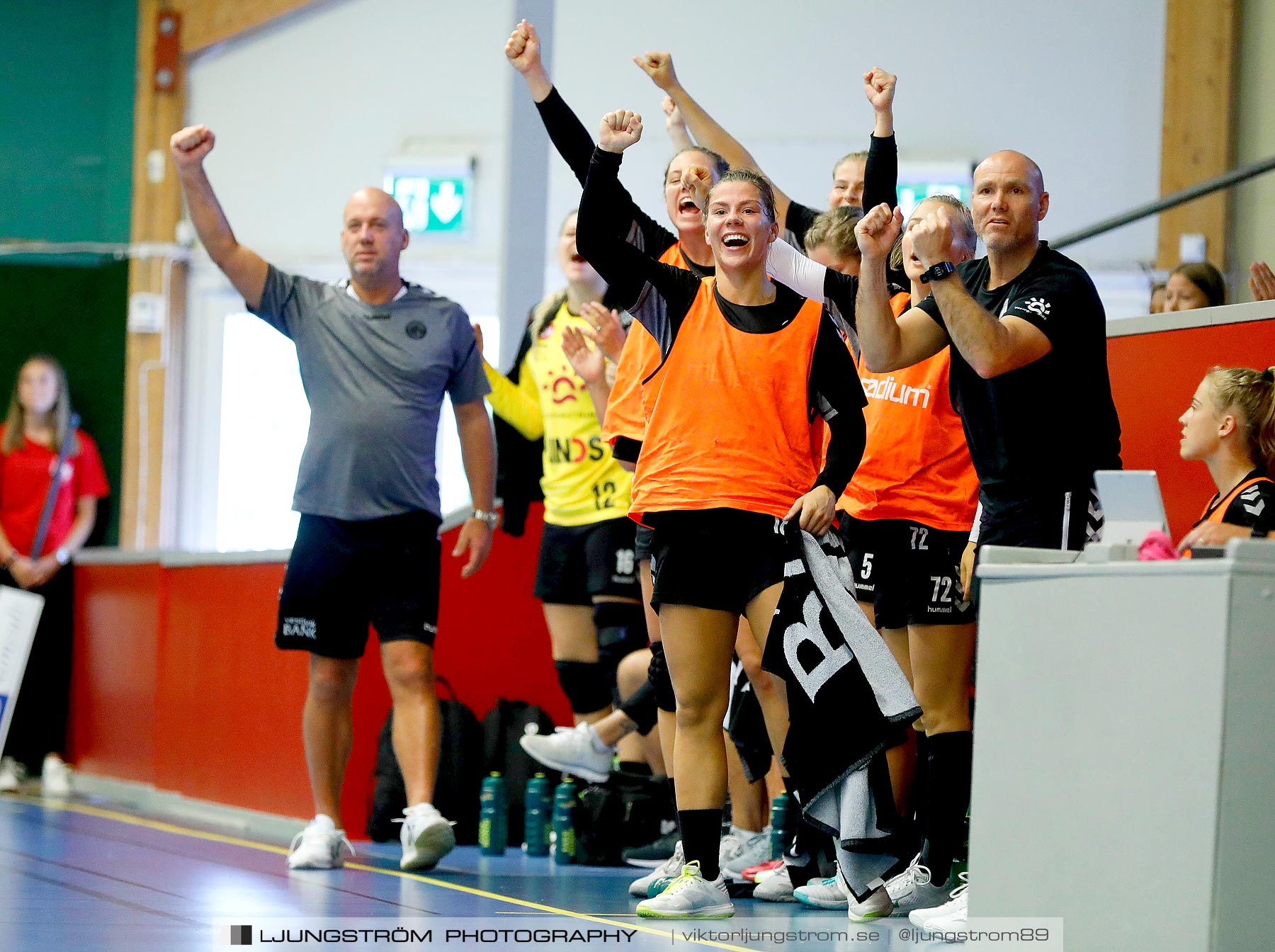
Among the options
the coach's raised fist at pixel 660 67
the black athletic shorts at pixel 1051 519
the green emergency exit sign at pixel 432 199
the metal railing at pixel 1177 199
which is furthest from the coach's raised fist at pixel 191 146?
the green emergency exit sign at pixel 432 199

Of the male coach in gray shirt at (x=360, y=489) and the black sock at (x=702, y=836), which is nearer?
the black sock at (x=702, y=836)

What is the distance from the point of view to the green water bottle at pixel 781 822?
3893 mm

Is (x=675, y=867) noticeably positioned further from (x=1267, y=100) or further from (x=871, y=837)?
(x=1267, y=100)

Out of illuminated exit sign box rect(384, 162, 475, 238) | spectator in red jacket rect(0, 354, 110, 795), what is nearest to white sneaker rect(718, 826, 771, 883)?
spectator in red jacket rect(0, 354, 110, 795)

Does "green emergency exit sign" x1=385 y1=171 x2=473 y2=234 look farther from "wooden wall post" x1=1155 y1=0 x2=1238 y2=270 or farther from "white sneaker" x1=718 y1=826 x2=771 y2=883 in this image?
"white sneaker" x1=718 y1=826 x2=771 y2=883

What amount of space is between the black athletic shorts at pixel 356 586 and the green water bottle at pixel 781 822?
3.20ft

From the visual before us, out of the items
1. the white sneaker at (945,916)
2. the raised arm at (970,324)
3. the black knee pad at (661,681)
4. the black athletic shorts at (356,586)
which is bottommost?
the white sneaker at (945,916)

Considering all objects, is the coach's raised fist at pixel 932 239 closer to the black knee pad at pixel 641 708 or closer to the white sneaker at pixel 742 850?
the white sneaker at pixel 742 850

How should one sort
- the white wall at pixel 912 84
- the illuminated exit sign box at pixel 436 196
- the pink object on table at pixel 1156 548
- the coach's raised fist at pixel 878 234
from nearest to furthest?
1. the pink object on table at pixel 1156 548
2. the coach's raised fist at pixel 878 234
3. the white wall at pixel 912 84
4. the illuminated exit sign box at pixel 436 196

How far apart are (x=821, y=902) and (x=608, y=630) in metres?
1.44

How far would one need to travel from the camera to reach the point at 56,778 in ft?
21.1

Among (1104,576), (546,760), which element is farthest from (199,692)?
(1104,576)

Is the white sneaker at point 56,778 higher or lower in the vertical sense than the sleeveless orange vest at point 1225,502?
lower

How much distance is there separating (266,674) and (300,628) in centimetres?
108
